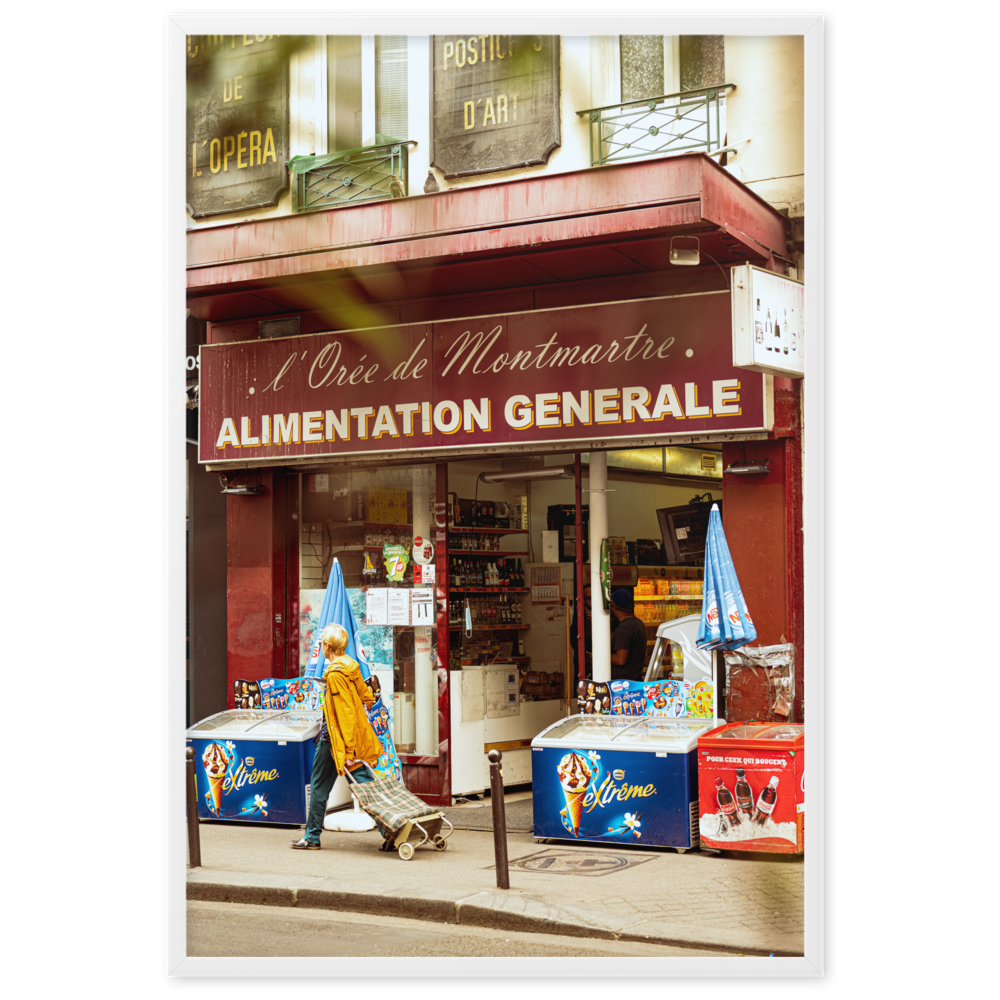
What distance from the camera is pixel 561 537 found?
11188 mm

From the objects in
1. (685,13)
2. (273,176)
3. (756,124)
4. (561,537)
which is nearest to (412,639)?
(561,537)

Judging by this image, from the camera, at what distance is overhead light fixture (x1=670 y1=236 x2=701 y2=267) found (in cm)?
870

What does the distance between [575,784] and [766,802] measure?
137 cm

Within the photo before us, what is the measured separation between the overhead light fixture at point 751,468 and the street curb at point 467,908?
3.62 meters

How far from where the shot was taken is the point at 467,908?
7.16 meters

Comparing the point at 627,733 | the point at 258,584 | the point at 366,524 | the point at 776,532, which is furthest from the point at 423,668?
the point at 776,532

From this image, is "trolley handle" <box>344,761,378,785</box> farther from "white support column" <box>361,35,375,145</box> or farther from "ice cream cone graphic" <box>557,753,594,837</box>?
"white support column" <box>361,35,375,145</box>

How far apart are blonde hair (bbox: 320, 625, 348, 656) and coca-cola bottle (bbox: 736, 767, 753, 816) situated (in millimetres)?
2876

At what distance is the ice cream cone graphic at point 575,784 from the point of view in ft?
28.4

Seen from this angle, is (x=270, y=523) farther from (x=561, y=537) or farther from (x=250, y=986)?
(x=250, y=986)

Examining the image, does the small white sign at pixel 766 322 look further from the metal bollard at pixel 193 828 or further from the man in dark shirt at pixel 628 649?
the metal bollard at pixel 193 828

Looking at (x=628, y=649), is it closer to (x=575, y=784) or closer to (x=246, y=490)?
(x=575, y=784)

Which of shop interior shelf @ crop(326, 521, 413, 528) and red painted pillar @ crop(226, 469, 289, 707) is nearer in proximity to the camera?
shop interior shelf @ crop(326, 521, 413, 528)

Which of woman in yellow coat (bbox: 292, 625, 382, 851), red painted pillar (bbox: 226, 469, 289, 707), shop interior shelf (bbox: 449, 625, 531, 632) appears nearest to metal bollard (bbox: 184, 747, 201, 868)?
woman in yellow coat (bbox: 292, 625, 382, 851)
